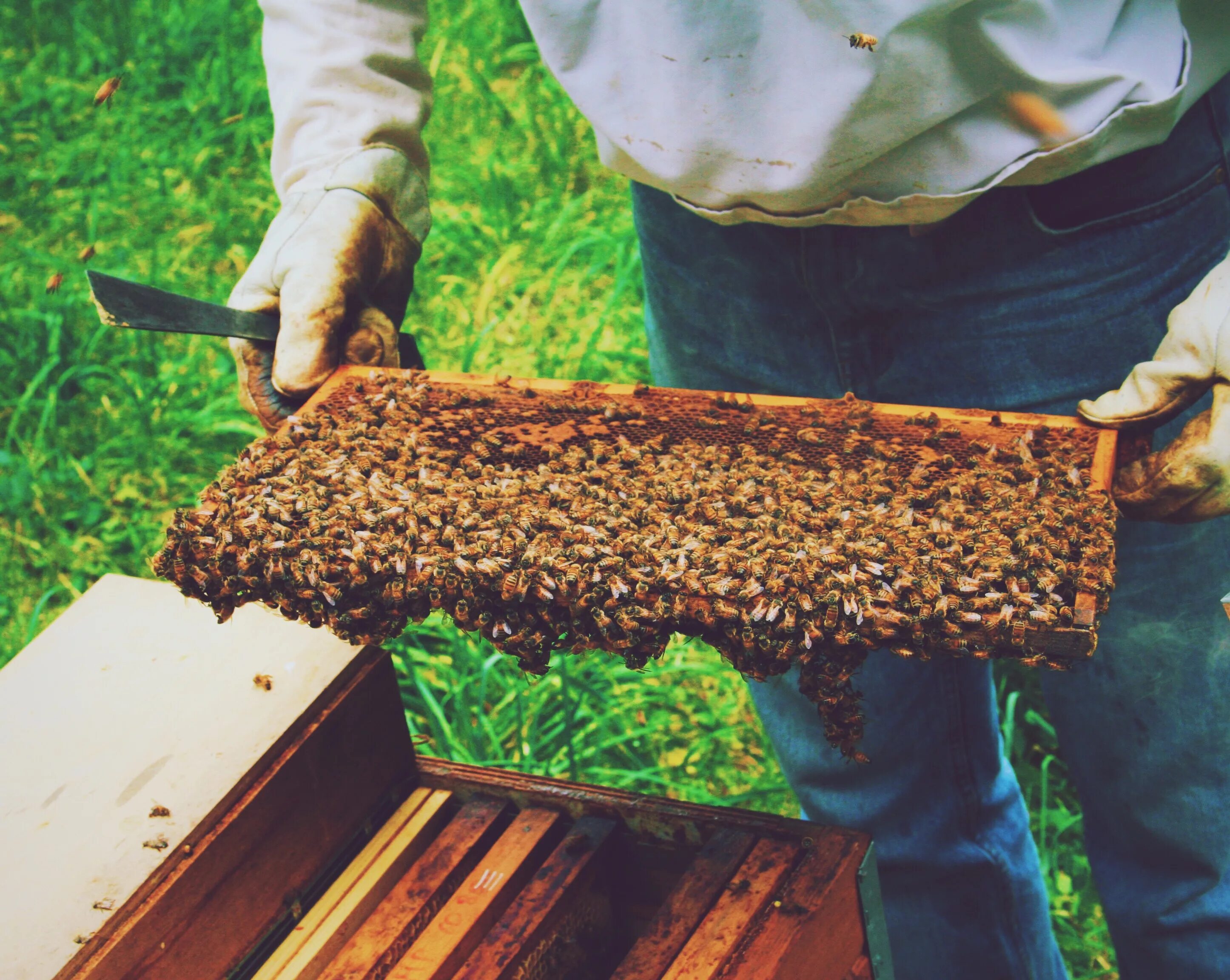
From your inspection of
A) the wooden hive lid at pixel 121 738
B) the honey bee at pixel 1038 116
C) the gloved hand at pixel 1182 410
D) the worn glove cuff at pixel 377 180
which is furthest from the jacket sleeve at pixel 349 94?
the gloved hand at pixel 1182 410

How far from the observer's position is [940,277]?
218 centimetres

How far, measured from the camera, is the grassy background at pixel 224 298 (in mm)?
3766

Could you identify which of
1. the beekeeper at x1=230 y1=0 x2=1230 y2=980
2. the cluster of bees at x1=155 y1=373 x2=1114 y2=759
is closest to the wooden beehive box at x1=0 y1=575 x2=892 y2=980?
the cluster of bees at x1=155 y1=373 x2=1114 y2=759

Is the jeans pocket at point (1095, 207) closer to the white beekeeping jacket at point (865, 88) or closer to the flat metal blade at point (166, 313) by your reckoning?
the white beekeeping jacket at point (865, 88)

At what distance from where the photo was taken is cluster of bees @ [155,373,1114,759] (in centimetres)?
155

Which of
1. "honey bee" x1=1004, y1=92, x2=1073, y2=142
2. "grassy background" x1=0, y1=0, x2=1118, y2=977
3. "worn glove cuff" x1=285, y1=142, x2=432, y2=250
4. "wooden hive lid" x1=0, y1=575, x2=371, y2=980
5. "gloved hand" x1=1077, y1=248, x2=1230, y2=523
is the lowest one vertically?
"grassy background" x1=0, y1=0, x2=1118, y2=977

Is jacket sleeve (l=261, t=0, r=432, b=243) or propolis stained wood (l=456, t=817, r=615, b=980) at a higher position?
jacket sleeve (l=261, t=0, r=432, b=243)

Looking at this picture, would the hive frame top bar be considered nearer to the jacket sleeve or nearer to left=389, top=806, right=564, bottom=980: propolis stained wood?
the jacket sleeve

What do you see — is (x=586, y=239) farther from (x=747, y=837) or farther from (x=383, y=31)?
(x=747, y=837)

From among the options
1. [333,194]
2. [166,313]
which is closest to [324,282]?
[333,194]

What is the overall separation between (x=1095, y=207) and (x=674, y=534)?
1.08 metres

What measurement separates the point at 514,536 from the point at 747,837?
2.34 feet

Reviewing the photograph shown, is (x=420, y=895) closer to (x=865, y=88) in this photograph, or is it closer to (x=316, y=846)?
(x=316, y=846)

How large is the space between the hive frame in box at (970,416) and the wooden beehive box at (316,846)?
0.54 m
